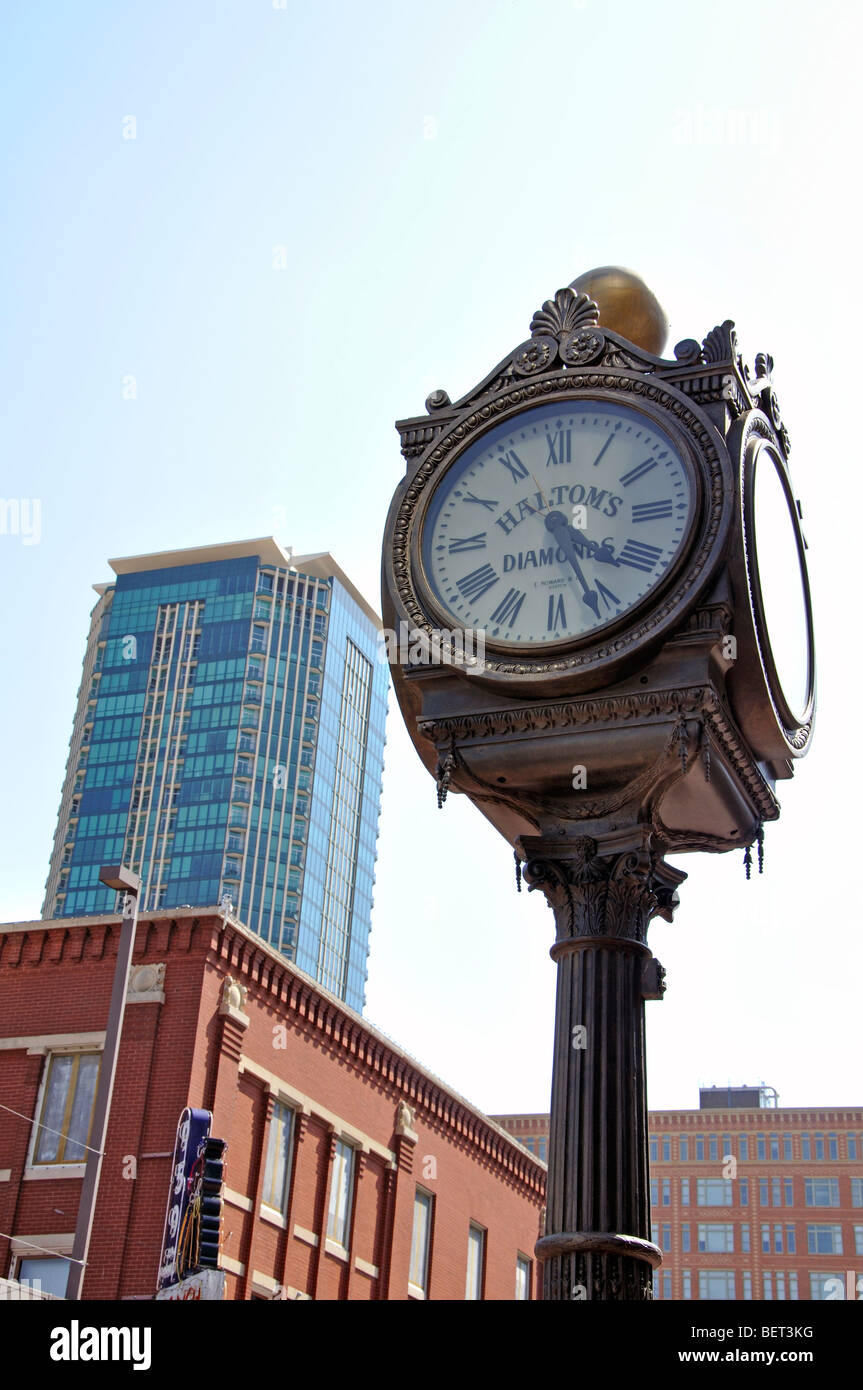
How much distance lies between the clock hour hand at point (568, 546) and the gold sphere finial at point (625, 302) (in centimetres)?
144

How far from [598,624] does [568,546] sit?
498 millimetres

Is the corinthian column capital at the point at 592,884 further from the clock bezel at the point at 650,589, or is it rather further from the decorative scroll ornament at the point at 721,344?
the decorative scroll ornament at the point at 721,344

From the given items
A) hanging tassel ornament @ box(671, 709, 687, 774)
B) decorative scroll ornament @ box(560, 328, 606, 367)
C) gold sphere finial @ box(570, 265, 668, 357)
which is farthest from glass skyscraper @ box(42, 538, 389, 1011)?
hanging tassel ornament @ box(671, 709, 687, 774)

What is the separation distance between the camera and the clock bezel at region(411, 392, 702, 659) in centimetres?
622

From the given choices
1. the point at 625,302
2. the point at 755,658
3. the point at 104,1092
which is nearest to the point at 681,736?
the point at 755,658

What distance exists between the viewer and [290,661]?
393 ft

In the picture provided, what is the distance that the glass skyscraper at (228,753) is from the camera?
377 feet

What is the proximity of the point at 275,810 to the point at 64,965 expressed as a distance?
91.4 metres

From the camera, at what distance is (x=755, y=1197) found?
9844 cm

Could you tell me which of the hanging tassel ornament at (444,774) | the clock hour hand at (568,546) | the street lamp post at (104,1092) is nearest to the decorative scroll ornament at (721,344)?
the clock hour hand at (568,546)

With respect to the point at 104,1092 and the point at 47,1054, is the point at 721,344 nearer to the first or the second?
the point at 104,1092

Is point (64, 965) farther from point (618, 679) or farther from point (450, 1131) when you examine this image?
point (618, 679)

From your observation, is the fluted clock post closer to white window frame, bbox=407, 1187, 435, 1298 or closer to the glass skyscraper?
white window frame, bbox=407, 1187, 435, 1298
